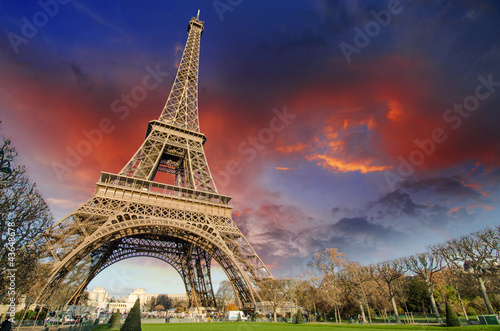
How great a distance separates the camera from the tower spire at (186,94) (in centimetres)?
4060

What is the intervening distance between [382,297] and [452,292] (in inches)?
582

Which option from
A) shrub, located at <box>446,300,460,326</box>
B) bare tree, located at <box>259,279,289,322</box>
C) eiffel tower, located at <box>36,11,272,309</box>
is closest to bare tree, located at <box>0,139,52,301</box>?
eiffel tower, located at <box>36,11,272,309</box>

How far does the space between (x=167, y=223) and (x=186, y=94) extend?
25.6 metres

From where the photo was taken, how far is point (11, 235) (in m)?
14.7

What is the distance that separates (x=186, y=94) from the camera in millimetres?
44031

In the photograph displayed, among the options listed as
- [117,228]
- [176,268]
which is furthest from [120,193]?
[176,268]

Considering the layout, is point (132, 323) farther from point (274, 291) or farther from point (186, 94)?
point (186, 94)

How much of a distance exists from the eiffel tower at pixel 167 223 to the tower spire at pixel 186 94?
7.4 inches

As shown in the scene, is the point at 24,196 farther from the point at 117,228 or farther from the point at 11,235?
the point at 117,228

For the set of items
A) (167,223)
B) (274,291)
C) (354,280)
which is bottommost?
(274,291)

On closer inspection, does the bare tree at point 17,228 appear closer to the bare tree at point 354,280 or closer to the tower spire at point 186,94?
the tower spire at point 186,94

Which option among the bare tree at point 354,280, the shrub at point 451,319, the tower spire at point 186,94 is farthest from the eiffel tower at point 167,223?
the shrub at point 451,319

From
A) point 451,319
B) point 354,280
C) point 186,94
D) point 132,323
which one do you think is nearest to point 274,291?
point 354,280

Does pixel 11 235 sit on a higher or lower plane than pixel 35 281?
higher
